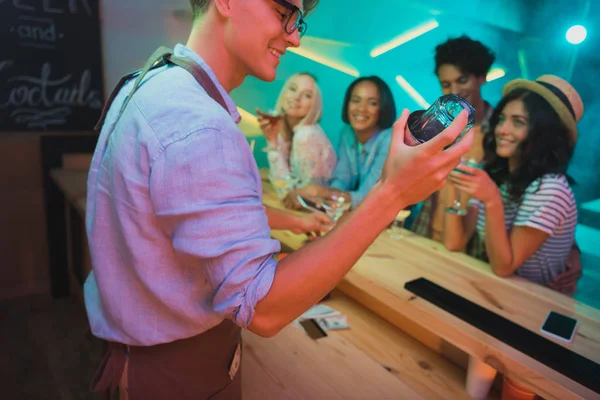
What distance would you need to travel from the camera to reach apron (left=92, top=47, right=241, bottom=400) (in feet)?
3.03

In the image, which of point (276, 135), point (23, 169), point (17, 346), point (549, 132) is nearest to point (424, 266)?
point (549, 132)

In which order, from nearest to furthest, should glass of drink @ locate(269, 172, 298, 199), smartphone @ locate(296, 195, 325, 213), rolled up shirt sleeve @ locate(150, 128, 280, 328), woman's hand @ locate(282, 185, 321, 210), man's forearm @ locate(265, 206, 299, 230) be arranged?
rolled up shirt sleeve @ locate(150, 128, 280, 328)
man's forearm @ locate(265, 206, 299, 230)
smartphone @ locate(296, 195, 325, 213)
woman's hand @ locate(282, 185, 321, 210)
glass of drink @ locate(269, 172, 298, 199)

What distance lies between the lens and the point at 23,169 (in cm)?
294

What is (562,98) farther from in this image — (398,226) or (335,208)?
(335,208)

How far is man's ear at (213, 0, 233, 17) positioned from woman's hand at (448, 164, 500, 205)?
1.01 metres

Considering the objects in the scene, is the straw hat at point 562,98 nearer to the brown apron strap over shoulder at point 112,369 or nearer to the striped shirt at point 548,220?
the striped shirt at point 548,220

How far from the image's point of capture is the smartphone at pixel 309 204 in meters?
2.14

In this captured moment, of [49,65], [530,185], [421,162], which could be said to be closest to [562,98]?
[530,185]

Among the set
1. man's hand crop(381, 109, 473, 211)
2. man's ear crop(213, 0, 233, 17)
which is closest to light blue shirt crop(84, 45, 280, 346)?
man's ear crop(213, 0, 233, 17)

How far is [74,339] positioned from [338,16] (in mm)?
2682

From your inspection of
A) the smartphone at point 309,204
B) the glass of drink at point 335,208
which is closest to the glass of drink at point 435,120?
the glass of drink at point 335,208

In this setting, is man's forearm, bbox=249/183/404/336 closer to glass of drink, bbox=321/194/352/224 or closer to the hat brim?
glass of drink, bbox=321/194/352/224

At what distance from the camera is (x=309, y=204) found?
2250 mm

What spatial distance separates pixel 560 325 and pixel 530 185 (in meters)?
0.68
